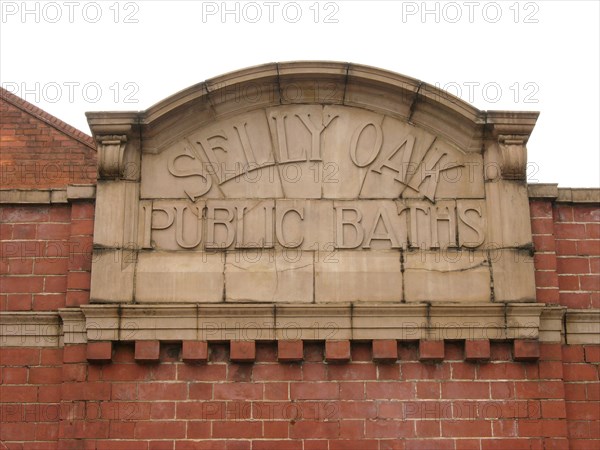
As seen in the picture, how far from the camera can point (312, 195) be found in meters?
10.3

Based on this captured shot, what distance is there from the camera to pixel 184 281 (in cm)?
988

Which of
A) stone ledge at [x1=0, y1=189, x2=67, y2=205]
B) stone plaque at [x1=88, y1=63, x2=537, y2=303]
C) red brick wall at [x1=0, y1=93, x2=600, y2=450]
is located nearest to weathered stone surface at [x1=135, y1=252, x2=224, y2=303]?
stone plaque at [x1=88, y1=63, x2=537, y2=303]

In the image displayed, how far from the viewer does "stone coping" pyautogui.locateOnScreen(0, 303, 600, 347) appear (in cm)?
966

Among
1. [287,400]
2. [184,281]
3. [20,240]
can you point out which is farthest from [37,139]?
[287,400]

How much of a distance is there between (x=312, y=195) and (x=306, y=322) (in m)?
1.39

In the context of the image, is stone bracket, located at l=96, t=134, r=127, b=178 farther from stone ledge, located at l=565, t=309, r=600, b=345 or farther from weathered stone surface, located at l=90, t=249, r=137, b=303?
stone ledge, located at l=565, t=309, r=600, b=345

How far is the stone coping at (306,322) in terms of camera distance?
9656mm

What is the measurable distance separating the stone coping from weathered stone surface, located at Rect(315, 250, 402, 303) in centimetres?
20

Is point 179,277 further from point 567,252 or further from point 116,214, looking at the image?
point 567,252

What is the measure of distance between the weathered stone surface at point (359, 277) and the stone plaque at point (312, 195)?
0.01m

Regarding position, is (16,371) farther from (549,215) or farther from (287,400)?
(549,215)

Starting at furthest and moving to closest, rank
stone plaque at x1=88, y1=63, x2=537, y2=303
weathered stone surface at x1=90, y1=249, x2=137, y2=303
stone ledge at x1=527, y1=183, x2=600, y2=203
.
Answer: stone ledge at x1=527, y1=183, x2=600, y2=203 → stone plaque at x1=88, y1=63, x2=537, y2=303 → weathered stone surface at x1=90, y1=249, x2=137, y2=303

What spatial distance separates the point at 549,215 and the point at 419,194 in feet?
4.47

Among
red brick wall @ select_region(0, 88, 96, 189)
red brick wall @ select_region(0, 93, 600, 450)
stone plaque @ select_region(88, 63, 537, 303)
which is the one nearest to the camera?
red brick wall @ select_region(0, 93, 600, 450)
